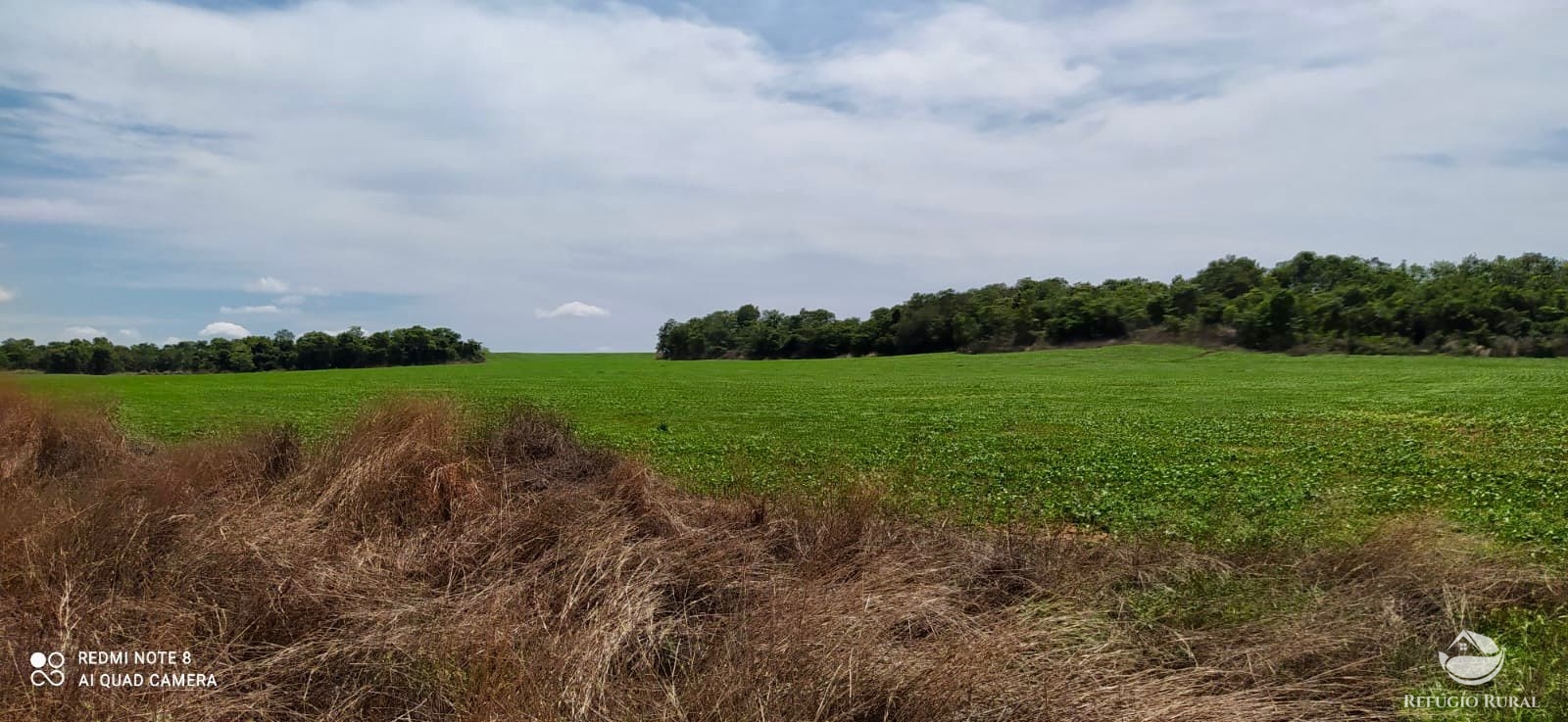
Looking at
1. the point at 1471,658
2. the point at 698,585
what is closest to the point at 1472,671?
the point at 1471,658

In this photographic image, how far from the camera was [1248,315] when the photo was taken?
79.0 metres

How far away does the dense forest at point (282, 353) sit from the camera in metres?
60.0

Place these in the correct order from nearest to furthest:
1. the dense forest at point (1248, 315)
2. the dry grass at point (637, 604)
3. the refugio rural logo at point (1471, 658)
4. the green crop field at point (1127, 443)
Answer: the dry grass at point (637, 604) → the refugio rural logo at point (1471, 658) → the green crop field at point (1127, 443) → the dense forest at point (1248, 315)

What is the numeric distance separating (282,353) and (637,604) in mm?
120318

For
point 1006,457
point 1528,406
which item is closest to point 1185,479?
point 1006,457

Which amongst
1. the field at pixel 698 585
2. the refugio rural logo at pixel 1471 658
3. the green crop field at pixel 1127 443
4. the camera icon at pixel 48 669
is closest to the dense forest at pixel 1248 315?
the green crop field at pixel 1127 443

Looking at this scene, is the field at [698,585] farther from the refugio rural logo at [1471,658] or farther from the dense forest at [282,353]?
the dense forest at [282,353]

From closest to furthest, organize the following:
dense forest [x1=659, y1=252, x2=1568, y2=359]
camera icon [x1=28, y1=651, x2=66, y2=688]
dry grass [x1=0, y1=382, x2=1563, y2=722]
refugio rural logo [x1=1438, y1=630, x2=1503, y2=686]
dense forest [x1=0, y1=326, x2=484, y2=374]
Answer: camera icon [x1=28, y1=651, x2=66, y2=688] < dry grass [x1=0, y1=382, x2=1563, y2=722] < refugio rural logo [x1=1438, y1=630, x2=1503, y2=686] < dense forest [x1=0, y1=326, x2=484, y2=374] < dense forest [x1=659, y1=252, x2=1568, y2=359]

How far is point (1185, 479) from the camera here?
12844 millimetres

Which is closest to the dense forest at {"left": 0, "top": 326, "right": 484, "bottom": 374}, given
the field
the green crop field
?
the green crop field

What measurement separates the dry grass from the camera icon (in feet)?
0.20

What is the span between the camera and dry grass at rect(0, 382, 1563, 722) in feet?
13.5

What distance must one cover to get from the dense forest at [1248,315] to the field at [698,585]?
74.9 metres

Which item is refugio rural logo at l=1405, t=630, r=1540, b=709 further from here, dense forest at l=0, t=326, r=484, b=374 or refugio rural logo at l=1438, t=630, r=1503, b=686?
dense forest at l=0, t=326, r=484, b=374
